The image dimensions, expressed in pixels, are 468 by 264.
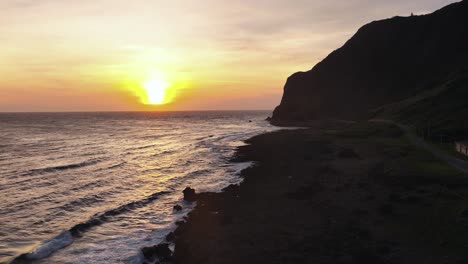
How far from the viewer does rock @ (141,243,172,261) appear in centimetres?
2061

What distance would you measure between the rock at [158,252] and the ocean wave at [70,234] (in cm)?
560

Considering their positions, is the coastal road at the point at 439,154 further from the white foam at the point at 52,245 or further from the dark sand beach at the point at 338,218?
the white foam at the point at 52,245

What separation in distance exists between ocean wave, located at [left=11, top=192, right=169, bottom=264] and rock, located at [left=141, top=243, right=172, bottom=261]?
5.60 m

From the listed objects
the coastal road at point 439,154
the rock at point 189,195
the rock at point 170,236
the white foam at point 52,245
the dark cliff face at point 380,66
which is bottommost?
the white foam at point 52,245

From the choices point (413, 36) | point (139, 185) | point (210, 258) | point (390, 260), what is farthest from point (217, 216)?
point (413, 36)

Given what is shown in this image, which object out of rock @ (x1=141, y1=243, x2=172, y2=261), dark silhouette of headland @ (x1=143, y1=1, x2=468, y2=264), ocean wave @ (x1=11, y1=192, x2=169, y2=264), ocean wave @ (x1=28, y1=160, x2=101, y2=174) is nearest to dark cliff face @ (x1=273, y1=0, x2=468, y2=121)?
dark silhouette of headland @ (x1=143, y1=1, x2=468, y2=264)

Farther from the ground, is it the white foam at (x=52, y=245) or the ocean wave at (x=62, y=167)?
the ocean wave at (x=62, y=167)

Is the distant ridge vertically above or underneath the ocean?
above

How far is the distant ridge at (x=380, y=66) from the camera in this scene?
167125 millimetres

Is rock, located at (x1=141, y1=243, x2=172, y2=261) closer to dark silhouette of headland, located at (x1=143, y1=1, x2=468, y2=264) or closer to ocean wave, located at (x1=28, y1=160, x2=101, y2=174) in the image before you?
dark silhouette of headland, located at (x1=143, y1=1, x2=468, y2=264)

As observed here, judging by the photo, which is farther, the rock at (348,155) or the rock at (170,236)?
the rock at (348,155)

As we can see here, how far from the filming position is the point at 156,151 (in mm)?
74375

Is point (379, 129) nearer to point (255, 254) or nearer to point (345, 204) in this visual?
point (345, 204)

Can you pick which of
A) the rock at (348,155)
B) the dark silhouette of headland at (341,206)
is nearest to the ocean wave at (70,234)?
the dark silhouette of headland at (341,206)
